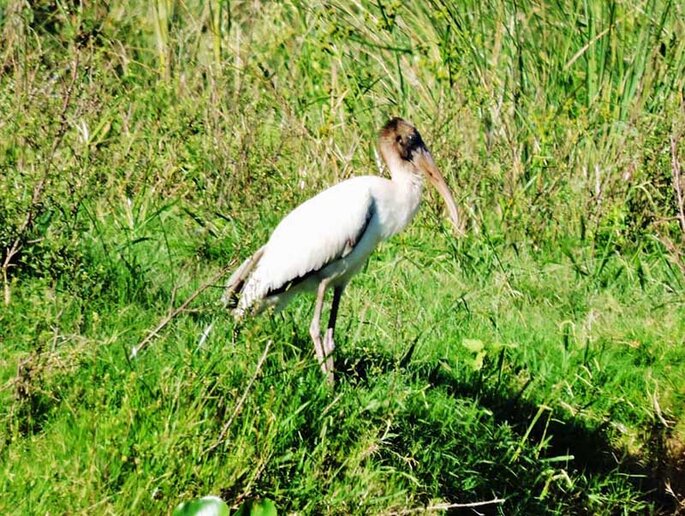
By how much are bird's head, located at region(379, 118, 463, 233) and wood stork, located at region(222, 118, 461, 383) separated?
0.51ft

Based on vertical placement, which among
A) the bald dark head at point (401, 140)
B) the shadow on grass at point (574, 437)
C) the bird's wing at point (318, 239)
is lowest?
the shadow on grass at point (574, 437)

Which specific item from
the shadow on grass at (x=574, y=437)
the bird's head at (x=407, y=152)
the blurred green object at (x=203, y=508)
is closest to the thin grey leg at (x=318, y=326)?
the shadow on grass at (x=574, y=437)

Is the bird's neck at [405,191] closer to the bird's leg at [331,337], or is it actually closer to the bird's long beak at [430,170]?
the bird's long beak at [430,170]

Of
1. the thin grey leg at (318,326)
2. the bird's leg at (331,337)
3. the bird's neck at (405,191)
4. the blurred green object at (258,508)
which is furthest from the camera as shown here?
the bird's neck at (405,191)

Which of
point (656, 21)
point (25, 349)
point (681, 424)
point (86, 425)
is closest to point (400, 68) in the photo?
point (656, 21)

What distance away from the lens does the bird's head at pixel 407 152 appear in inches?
260

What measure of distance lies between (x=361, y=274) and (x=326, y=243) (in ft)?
3.44

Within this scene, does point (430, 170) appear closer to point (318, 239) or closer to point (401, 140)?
point (401, 140)

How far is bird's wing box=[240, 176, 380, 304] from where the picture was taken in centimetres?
616

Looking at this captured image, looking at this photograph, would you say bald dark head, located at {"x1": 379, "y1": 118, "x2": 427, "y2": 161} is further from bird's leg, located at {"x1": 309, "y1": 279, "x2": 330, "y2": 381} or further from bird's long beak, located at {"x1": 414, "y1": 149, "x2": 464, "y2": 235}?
bird's leg, located at {"x1": 309, "y1": 279, "x2": 330, "y2": 381}

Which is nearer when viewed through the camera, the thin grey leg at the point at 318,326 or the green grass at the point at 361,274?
the green grass at the point at 361,274

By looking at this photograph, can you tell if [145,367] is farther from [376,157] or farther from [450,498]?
[376,157]

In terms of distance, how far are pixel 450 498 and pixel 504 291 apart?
2.00m

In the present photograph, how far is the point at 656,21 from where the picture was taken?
26.1ft
